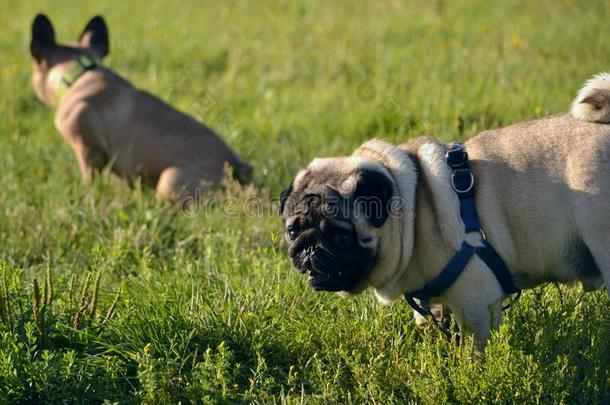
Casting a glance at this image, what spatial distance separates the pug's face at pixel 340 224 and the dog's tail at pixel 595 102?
3.22 ft

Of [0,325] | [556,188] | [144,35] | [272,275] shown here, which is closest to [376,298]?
[272,275]

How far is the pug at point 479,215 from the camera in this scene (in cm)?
404

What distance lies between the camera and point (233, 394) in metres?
4.18

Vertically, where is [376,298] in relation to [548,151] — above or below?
below

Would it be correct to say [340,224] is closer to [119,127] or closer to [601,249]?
[601,249]

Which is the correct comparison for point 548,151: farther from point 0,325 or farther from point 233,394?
point 0,325

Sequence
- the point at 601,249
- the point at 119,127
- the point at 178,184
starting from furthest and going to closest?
the point at 119,127
the point at 178,184
the point at 601,249

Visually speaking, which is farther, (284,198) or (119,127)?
(119,127)

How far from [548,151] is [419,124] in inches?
145

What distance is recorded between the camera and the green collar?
830 cm

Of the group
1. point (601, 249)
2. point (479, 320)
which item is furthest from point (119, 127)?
point (601, 249)

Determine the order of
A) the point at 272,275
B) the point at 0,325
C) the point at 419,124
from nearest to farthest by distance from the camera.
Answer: the point at 0,325, the point at 272,275, the point at 419,124

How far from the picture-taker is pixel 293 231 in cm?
412

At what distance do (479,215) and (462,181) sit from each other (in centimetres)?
18
